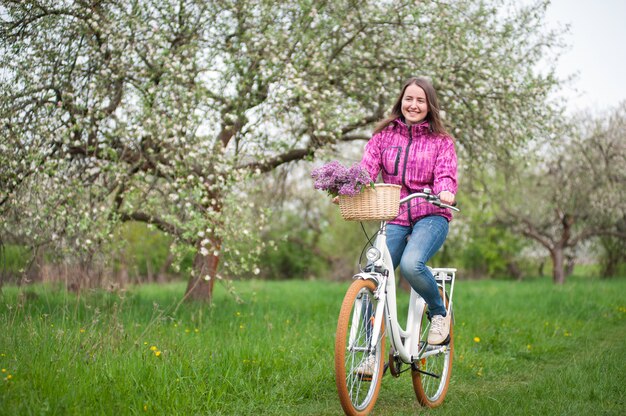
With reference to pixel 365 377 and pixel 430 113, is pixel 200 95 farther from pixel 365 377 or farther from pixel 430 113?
pixel 365 377

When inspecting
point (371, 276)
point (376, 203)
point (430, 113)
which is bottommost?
point (371, 276)

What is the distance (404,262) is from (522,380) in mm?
2142

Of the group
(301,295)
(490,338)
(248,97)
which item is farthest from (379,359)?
(301,295)

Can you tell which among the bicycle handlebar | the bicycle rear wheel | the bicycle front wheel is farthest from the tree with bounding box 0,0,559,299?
the bicycle handlebar

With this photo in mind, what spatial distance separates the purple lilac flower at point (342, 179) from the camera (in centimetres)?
380

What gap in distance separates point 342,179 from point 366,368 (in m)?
1.15

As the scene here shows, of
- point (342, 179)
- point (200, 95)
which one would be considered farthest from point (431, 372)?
point (200, 95)

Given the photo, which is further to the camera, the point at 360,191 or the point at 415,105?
the point at 415,105

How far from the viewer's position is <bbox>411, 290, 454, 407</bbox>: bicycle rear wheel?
14.7 ft

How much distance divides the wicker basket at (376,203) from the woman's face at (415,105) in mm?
795

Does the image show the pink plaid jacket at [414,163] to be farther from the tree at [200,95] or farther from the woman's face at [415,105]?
the tree at [200,95]

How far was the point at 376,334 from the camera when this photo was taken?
13.0ft

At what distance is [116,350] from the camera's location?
184 inches

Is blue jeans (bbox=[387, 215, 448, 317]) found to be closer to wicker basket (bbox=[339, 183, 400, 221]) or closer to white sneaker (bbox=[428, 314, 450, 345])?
white sneaker (bbox=[428, 314, 450, 345])
